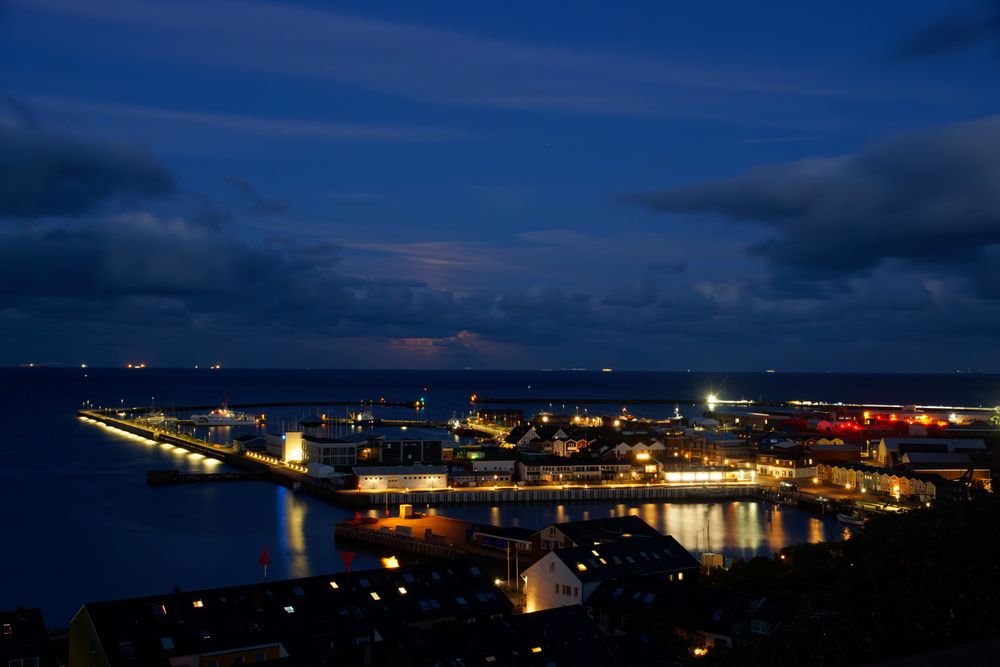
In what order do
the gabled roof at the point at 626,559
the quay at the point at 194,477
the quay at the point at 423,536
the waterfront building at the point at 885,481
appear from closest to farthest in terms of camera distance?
the gabled roof at the point at 626,559 < the quay at the point at 423,536 < the waterfront building at the point at 885,481 < the quay at the point at 194,477

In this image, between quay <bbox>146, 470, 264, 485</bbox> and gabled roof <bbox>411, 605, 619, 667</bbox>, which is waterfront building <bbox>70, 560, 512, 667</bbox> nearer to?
gabled roof <bbox>411, 605, 619, 667</bbox>

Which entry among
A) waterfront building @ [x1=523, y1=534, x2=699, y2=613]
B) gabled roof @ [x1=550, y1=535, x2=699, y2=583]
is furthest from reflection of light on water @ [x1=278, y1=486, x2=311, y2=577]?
gabled roof @ [x1=550, y1=535, x2=699, y2=583]

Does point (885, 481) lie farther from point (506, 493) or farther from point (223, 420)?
point (223, 420)

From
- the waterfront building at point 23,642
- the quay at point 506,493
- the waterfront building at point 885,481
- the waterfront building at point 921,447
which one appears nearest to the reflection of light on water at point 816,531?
the waterfront building at point 885,481

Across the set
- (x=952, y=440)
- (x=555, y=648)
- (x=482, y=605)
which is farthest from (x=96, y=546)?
(x=952, y=440)

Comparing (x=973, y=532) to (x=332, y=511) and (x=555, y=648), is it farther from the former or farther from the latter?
(x=332, y=511)

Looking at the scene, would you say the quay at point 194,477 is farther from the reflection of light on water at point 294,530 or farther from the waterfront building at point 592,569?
the waterfront building at point 592,569

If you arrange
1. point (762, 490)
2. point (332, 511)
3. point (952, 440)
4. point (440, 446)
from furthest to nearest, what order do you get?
point (952, 440), point (440, 446), point (762, 490), point (332, 511)

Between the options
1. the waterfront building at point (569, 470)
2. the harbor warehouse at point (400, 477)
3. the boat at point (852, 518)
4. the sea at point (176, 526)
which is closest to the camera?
the sea at point (176, 526)
